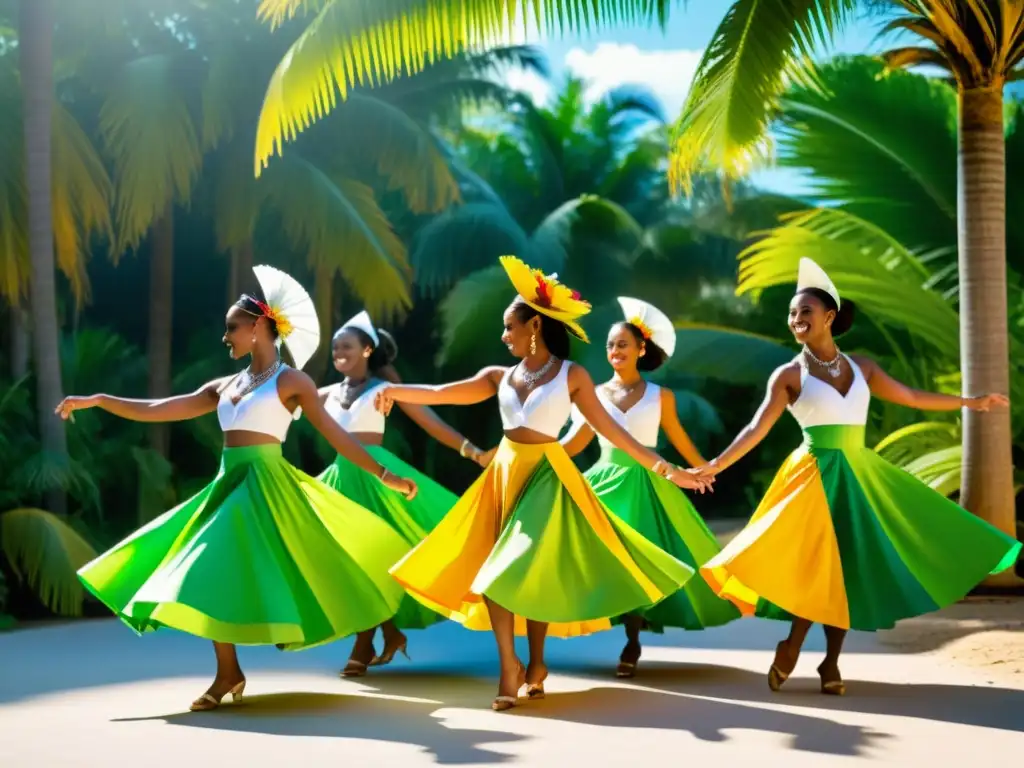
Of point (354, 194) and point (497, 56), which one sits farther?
point (497, 56)

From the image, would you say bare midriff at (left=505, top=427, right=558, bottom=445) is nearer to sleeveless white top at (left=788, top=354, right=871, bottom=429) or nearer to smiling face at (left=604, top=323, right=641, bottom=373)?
sleeveless white top at (left=788, top=354, right=871, bottom=429)

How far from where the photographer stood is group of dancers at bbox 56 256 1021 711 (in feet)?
21.1

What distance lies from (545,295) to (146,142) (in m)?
9.97

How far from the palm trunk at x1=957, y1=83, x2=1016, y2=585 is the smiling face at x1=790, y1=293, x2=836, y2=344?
3.56m

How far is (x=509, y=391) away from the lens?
693 cm

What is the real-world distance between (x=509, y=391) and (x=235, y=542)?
1453 millimetres

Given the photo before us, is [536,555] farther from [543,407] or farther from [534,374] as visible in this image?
[534,374]

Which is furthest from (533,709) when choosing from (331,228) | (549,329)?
(331,228)

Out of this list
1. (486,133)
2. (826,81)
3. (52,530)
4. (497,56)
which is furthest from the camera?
(486,133)

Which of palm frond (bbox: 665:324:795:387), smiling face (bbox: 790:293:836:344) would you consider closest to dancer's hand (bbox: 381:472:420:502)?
smiling face (bbox: 790:293:836:344)

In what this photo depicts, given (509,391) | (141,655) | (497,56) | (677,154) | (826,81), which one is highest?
(497,56)

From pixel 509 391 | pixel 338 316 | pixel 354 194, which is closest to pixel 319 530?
pixel 509 391

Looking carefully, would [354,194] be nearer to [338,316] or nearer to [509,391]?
[338,316]

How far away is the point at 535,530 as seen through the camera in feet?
21.5
